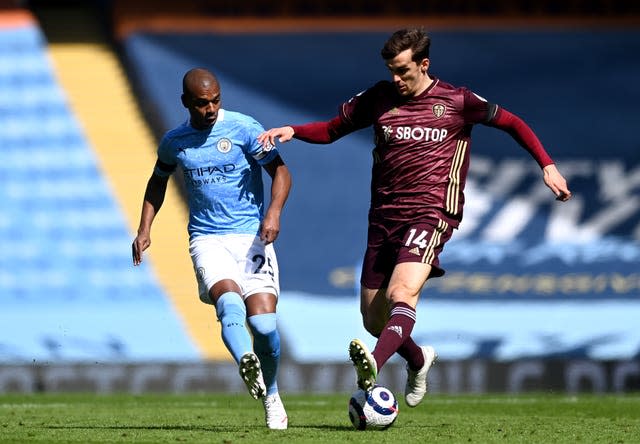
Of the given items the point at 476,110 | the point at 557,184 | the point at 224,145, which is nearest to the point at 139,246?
the point at 224,145

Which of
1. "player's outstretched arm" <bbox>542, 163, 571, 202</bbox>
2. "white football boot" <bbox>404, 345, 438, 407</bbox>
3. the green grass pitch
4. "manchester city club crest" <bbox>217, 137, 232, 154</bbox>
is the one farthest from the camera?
"white football boot" <bbox>404, 345, 438, 407</bbox>

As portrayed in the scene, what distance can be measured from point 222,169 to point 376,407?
176cm

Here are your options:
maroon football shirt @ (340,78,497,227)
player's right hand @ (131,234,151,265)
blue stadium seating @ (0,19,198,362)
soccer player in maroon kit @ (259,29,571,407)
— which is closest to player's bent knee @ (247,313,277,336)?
soccer player in maroon kit @ (259,29,571,407)

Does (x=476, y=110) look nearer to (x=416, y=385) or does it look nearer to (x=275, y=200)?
(x=275, y=200)

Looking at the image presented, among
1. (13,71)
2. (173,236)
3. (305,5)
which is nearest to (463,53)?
(305,5)

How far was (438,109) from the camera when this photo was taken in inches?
321

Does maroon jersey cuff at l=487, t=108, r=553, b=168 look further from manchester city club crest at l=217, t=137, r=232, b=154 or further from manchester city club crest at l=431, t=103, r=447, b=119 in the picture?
manchester city club crest at l=217, t=137, r=232, b=154

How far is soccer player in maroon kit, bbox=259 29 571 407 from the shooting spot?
796 cm

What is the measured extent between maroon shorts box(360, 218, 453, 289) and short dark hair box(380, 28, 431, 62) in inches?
39.0

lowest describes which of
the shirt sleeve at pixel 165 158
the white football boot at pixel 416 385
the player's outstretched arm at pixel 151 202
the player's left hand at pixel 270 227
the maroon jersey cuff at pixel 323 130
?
the white football boot at pixel 416 385

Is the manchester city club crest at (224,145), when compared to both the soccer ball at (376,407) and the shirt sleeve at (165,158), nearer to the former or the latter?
the shirt sleeve at (165,158)

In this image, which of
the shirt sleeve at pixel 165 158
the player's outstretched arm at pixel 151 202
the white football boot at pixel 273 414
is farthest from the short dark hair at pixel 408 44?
the white football boot at pixel 273 414

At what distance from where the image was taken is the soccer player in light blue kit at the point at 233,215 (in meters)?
7.96

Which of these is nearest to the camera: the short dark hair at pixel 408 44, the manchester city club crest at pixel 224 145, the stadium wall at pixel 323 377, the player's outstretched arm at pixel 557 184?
the player's outstretched arm at pixel 557 184
